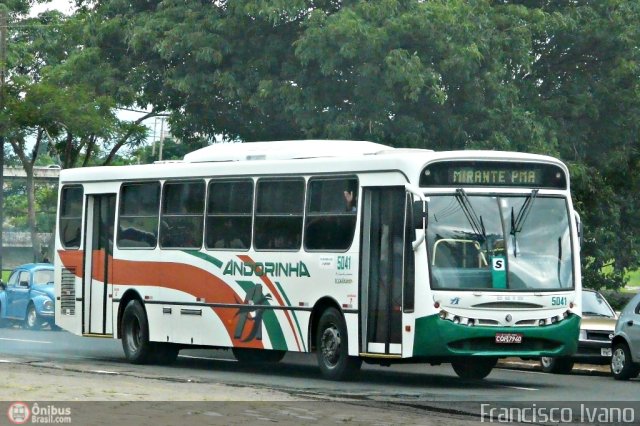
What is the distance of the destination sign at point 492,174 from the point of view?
18406 mm

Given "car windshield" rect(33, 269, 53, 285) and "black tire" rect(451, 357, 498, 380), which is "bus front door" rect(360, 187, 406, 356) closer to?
"black tire" rect(451, 357, 498, 380)

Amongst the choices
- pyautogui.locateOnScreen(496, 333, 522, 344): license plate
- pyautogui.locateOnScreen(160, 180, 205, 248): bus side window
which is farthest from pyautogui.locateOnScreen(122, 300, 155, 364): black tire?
pyautogui.locateOnScreen(496, 333, 522, 344): license plate

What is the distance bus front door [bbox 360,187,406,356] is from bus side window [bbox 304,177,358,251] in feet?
1.01

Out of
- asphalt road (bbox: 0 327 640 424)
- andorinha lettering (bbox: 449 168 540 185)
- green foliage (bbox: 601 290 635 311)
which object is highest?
andorinha lettering (bbox: 449 168 540 185)

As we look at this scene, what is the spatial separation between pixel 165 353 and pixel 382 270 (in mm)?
5694

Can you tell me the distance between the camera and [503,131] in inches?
1195

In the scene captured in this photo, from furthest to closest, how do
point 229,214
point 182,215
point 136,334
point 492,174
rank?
point 136,334 → point 182,215 → point 229,214 → point 492,174

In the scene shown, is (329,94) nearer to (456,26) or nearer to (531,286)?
(456,26)

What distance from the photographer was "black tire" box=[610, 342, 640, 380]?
844 inches

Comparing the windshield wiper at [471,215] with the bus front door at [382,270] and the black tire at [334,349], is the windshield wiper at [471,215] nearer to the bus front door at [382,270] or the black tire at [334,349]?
the bus front door at [382,270]

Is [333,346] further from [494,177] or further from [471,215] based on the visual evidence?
[494,177]

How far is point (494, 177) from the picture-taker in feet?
61.4

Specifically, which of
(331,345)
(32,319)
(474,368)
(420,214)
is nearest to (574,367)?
(474,368)

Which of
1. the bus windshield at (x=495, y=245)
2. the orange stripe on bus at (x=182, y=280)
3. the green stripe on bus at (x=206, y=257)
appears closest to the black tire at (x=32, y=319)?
the orange stripe on bus at (x=182, y=280)
